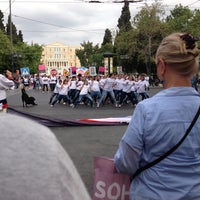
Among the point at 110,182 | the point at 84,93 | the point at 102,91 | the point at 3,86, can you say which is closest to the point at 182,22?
the point at 102,91

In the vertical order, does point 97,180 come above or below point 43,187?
below

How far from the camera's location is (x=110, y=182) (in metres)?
2.50

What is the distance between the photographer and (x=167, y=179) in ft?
6.97

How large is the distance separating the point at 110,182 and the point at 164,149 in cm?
50

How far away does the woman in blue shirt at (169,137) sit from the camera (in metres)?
2.13

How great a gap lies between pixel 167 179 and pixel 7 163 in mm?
1393

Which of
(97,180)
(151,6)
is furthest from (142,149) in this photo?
(151,6)

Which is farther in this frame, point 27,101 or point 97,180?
point 27,101

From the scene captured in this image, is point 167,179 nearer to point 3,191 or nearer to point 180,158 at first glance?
point 180,158

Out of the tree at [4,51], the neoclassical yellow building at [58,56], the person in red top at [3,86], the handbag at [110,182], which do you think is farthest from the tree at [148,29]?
the neoclassical yellow building at [58,56]

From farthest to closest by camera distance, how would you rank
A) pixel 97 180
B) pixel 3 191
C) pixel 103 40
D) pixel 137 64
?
pixel 103 40
pixel 137 64
pixel 97 180
pixel 3 191

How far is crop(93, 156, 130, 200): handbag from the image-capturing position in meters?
2.49

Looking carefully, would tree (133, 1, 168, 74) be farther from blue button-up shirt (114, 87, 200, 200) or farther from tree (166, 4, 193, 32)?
blue button-up shirt (114, 87, 200, 200)

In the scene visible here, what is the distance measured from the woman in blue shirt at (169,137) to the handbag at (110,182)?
0.81 ft
